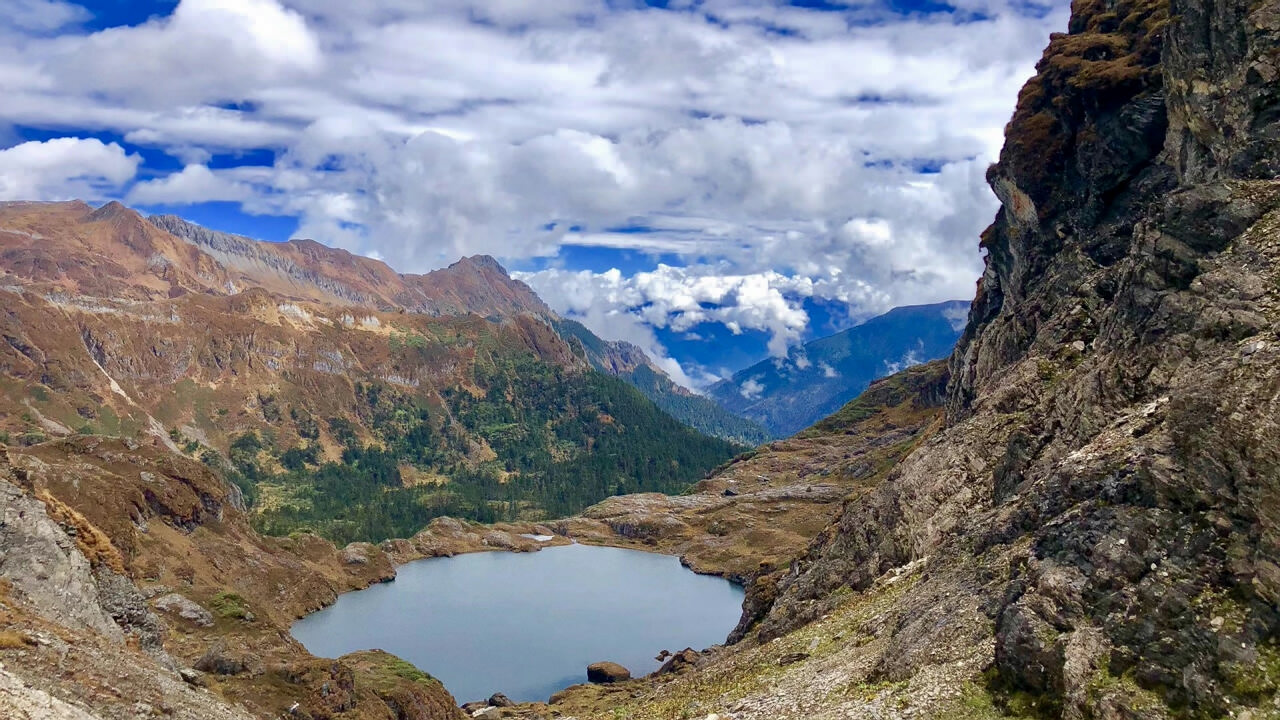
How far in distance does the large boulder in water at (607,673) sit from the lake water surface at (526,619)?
1882 millimetres

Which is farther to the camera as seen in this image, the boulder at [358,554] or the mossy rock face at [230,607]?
the boulder at [358,554]

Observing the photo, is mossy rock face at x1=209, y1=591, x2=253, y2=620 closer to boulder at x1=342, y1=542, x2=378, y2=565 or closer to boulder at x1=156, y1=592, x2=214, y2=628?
Answer: boulder at x1=156, y1=592, x2=214, y2=628

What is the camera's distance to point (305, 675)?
194 feet

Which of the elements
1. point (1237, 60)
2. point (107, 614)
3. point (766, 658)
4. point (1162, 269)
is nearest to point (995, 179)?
point (1237, 60)

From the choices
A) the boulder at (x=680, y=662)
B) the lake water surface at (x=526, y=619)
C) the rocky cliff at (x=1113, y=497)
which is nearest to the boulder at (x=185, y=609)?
the lake water surface at (x=526, y=619)

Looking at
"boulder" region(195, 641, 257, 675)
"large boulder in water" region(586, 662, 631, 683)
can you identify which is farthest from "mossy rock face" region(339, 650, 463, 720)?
"large boulder in water" region(586, 662, 631, 683)

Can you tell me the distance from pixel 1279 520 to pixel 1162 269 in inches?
643

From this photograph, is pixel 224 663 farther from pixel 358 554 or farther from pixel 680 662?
pixel 358 554

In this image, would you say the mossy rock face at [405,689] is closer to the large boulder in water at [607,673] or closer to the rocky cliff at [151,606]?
the rocky cliff at [151,606]

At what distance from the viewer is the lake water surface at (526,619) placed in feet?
334

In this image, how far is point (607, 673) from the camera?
9306cm

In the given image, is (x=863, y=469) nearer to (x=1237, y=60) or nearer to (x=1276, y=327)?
(x=1237, y=60)

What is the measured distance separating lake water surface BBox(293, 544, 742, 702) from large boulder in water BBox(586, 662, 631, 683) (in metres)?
1.88

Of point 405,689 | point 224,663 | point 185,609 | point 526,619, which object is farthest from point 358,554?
point 224,663
